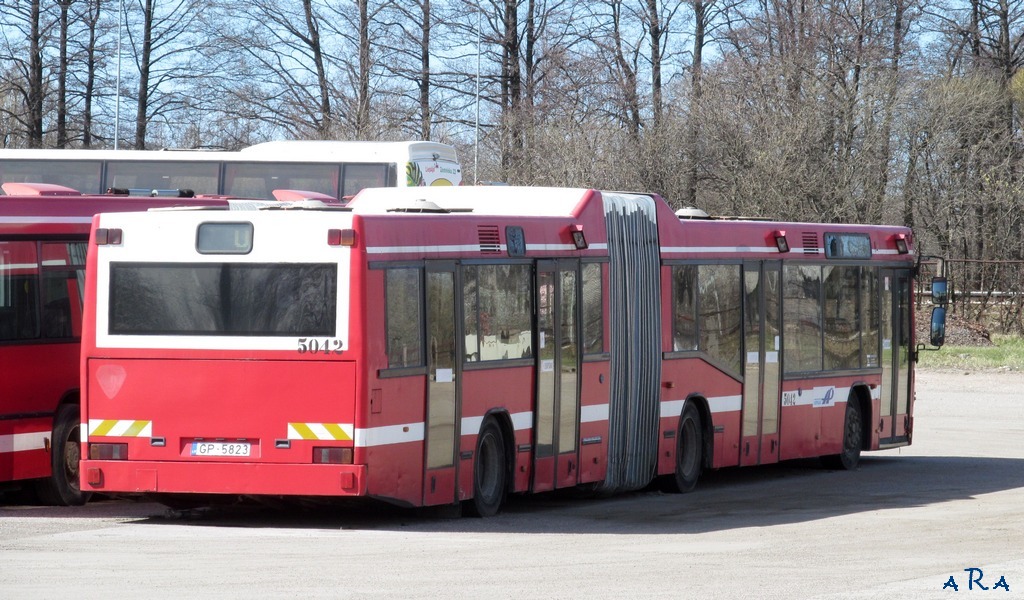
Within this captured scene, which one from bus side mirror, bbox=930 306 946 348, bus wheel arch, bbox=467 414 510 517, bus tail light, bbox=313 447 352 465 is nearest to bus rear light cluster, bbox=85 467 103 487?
bus tail light, bbox=313 447 352 465

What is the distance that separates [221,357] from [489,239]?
2.60 metres

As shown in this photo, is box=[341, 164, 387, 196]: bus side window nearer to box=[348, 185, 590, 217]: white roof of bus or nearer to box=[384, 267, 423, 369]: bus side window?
box=[348, 185, 590, 217]: white roof of bus

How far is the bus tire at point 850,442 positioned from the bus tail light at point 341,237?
947 centimetres

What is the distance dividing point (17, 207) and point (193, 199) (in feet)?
8.34

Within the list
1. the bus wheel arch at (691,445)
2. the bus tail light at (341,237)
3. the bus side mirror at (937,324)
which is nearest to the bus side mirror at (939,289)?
the bus side mirror at (937,324)

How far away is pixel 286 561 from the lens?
10.5 meters

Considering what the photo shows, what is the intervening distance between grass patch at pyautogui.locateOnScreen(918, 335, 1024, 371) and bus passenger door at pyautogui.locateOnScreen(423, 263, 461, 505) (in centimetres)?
2512

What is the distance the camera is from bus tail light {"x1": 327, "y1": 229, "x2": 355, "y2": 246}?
479 inches

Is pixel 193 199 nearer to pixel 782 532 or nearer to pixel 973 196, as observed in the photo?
pixel 782 532

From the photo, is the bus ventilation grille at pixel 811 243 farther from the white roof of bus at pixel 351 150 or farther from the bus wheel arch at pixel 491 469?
the white roof of bus at pixel 351 150

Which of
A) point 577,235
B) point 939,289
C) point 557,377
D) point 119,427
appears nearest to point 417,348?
point 557,377

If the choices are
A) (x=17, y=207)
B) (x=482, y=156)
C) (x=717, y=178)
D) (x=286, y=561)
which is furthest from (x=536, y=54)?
(x=286, y=561)

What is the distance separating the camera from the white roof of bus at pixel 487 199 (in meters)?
15.1

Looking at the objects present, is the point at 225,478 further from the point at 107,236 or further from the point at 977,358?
the point at 977,358
